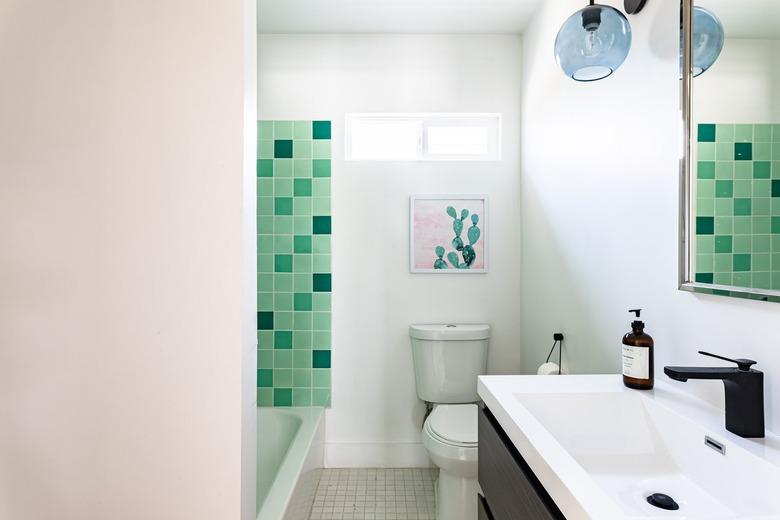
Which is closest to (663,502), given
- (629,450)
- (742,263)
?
(629,450)

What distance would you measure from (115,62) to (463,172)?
1.74m

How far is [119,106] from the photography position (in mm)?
1127

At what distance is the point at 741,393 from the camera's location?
2.68 feet

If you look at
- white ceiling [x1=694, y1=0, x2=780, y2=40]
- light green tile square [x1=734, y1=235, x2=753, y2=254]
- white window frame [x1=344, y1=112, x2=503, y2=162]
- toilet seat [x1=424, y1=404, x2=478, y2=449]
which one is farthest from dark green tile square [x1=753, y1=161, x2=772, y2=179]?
white window frame [x1=344, y1=112, x2=503, y2=162]

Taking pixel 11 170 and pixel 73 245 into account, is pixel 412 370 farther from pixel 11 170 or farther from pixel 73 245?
pixel 11 170

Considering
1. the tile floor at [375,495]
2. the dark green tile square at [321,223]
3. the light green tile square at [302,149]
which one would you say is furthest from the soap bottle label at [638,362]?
the light green tile square at [302,149]

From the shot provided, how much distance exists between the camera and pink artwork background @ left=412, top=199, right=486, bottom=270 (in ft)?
7.92

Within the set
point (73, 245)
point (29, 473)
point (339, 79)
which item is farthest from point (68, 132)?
point (339, 79)

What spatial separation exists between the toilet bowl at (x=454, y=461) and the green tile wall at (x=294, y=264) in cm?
81

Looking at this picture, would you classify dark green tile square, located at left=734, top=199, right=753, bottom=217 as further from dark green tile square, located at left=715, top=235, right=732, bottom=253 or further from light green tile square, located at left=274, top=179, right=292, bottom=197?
light green tile square, located at left=274, top=179, right=292, bottom=197

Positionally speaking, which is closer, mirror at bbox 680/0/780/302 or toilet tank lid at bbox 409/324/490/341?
mirror at bbox 680/0/780/302

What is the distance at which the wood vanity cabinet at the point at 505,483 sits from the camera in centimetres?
77

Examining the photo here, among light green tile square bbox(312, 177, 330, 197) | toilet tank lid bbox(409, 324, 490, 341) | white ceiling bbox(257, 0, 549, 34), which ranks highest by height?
white ceiling bbox(257, 0, 549, 34)

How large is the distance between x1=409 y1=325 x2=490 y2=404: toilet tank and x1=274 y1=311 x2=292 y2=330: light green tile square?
29.6 inches
